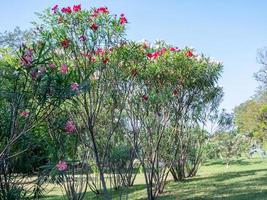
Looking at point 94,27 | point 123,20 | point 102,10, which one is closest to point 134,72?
point 123,20

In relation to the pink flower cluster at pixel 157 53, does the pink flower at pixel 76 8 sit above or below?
above

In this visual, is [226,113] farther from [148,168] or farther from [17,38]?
[17,38]

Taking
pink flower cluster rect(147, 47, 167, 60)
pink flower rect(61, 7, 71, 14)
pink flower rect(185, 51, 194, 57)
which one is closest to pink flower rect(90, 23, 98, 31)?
pink flower rect(61, 7, 71, 14)

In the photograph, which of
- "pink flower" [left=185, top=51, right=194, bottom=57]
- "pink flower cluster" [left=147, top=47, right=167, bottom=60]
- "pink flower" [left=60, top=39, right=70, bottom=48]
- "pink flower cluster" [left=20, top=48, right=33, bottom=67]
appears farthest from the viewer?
"pink flower" [left=185, top=51, right=194, bottom=57]

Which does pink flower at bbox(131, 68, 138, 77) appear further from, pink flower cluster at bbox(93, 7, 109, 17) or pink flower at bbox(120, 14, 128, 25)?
pink flower cluster at bbox(93, 7, 109, 17)

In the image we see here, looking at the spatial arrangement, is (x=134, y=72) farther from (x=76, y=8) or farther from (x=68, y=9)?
Result: (x=68, y=9)

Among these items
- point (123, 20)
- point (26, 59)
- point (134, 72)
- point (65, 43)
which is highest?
point (123, 20)

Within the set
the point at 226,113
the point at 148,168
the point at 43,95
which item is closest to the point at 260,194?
the point at 148,168

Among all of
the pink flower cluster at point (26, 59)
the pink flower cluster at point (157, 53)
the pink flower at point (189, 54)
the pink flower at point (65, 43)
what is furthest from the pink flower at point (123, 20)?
the pink flower cluster at point (26, 59)

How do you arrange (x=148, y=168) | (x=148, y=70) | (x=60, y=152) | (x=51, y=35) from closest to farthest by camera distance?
1. (x=51, y=35)
2. (x=60, y=152)
3. (x=148, y=70)
4. (x=148, y=168)

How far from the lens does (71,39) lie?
8.05 metres

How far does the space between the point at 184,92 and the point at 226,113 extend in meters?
10.1

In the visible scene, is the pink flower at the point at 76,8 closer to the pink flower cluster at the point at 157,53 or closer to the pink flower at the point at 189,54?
the pink flower cluster at the point at 157,53

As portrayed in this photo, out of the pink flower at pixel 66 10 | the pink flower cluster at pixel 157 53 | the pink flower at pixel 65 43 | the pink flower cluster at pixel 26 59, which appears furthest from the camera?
the pink flower cluster at pixel 157 53
